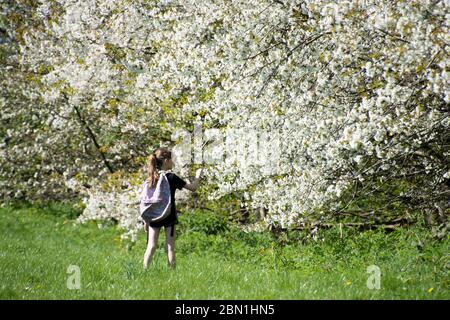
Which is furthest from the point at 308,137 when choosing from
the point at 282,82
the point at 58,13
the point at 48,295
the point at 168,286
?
the point at 58,13

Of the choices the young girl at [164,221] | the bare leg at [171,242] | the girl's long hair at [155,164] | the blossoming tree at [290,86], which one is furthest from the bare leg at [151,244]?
the blossoming tree at [290,86]

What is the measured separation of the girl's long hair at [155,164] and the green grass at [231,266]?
3.87ft

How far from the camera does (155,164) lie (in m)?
8.50

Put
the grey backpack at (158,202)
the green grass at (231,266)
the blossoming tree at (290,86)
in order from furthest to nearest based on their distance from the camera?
the grey backpack at (158,202), the blossoming tree at (290,86), the green grass at (231,266)

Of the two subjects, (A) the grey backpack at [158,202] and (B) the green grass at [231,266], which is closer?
(B) the green grass at [231,266]

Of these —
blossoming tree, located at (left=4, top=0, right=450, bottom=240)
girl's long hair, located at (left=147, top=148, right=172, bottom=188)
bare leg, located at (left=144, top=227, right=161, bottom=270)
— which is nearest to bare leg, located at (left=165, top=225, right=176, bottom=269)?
bare leg, located at (left=144, top=227, right=161, bottom=270)

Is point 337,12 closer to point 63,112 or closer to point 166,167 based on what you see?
point 166,167

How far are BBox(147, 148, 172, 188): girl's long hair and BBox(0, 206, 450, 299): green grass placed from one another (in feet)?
3.87

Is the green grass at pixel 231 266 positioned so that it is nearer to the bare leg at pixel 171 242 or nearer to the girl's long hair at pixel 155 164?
the bare leg at pixel 171 242

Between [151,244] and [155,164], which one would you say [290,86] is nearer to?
[155,164]

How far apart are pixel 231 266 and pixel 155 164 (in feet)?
6.33

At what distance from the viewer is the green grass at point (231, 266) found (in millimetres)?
6742

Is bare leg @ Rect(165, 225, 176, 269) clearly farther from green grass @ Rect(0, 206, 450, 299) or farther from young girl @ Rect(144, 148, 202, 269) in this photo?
green grass @ Rect(0, 206, 450, 299)
